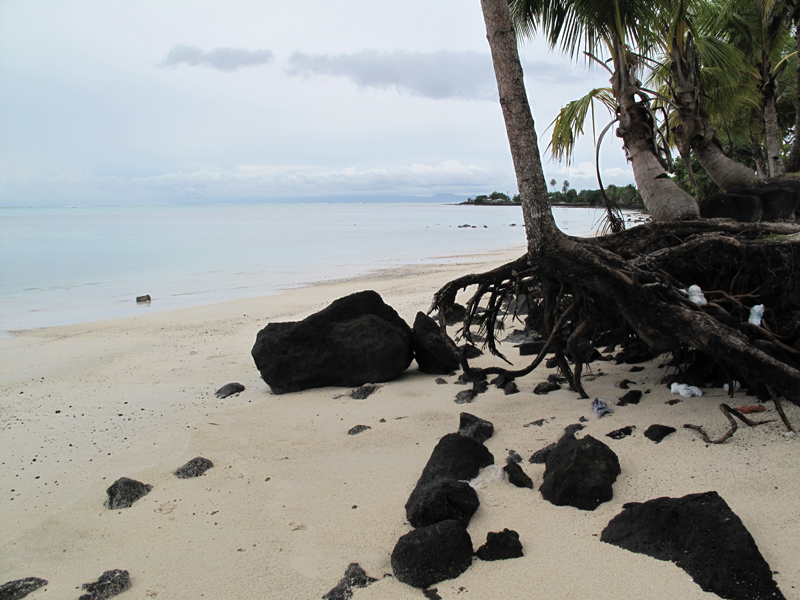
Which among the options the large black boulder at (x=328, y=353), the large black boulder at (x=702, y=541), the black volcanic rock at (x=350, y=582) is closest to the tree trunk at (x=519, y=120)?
the large black boulder at (x=328, y=353)

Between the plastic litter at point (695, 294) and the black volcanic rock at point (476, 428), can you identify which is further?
the plastic litter at point (695, 294)

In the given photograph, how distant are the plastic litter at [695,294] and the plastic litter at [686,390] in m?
0.73

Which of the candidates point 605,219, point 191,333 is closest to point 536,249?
point 605,219

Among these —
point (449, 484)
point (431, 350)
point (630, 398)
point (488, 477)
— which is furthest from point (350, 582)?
point (431, 350)

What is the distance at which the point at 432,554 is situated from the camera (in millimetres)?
2760

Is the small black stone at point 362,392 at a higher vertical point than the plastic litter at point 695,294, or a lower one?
lower

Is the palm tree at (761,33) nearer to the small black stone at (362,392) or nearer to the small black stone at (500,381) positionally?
the small black stone at (500,381)

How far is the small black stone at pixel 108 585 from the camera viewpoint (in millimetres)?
2775

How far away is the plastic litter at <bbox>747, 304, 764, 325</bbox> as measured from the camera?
4.32m

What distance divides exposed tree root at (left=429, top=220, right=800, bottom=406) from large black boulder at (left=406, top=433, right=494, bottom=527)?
161cm

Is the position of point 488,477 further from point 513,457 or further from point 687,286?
point 687,286

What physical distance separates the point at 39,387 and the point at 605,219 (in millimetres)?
7481

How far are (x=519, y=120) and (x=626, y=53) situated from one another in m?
2.69

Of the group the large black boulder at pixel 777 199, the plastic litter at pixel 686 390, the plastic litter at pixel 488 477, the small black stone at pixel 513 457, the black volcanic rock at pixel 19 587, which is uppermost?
the large black boulder at pixel 777 199
